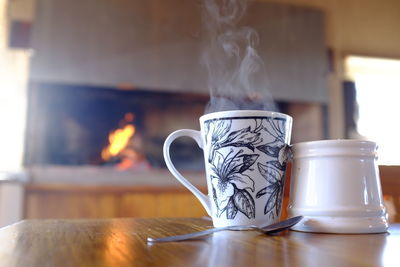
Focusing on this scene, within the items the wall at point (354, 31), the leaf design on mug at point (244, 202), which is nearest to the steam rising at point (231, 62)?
the leaf design on mug at point (244, 202)

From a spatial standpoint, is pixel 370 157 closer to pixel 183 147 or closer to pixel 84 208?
pixel 84 208

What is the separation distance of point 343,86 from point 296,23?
19.3 inches

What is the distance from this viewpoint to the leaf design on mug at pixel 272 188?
0.44 metres

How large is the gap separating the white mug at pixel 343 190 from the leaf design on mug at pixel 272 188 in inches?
1.2

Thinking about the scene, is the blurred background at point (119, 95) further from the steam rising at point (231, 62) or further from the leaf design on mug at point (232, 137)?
the leaf design on mug at point (232, 137)

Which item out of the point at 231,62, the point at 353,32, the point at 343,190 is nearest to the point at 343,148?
the point at 343,190

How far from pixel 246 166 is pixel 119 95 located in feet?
5.74

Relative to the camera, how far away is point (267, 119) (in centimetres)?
45

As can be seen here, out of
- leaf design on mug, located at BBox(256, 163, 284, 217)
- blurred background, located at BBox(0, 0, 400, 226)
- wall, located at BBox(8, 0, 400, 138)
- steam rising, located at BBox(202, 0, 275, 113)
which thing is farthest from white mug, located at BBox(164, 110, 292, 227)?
wall, located at BBox(8, 0, 400, 138)

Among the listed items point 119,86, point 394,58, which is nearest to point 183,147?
point 119,86

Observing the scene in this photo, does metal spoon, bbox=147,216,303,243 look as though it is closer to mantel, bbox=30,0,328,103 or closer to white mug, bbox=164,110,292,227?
white mug, bbox=164,110,292,227

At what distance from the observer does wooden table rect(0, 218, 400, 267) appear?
27 centimetres

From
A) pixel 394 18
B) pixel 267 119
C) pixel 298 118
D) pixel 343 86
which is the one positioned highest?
pixel 394 18

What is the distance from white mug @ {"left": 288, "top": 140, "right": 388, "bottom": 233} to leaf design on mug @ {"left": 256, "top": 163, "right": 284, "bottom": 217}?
3 cm
